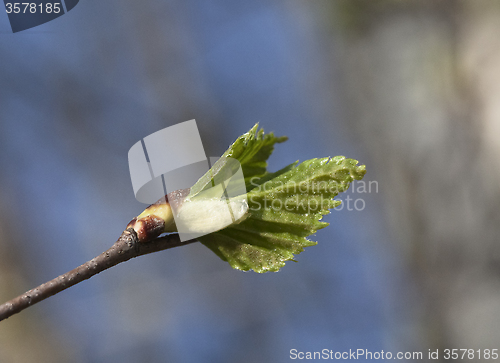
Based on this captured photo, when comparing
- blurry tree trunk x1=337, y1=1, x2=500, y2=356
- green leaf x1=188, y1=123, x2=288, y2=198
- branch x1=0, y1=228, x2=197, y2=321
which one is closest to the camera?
branch x1=0, y1=228, x2=197, y2=321

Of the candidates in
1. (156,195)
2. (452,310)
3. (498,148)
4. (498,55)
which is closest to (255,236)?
(156,195)

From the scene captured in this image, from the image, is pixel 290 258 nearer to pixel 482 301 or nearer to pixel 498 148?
pixel 498 148

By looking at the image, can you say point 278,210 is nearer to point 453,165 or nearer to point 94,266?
point 94,266

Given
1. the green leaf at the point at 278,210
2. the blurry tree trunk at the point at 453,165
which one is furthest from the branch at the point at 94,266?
the blurry tree trunk at the point at 453,165

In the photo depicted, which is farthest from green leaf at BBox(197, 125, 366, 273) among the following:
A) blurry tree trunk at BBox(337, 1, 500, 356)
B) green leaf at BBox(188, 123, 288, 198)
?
blurry tree trunk at BBox(337, 1, 500, 356)

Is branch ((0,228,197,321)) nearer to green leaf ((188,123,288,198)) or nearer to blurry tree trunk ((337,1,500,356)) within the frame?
green leaf ((188,123,288,198))
